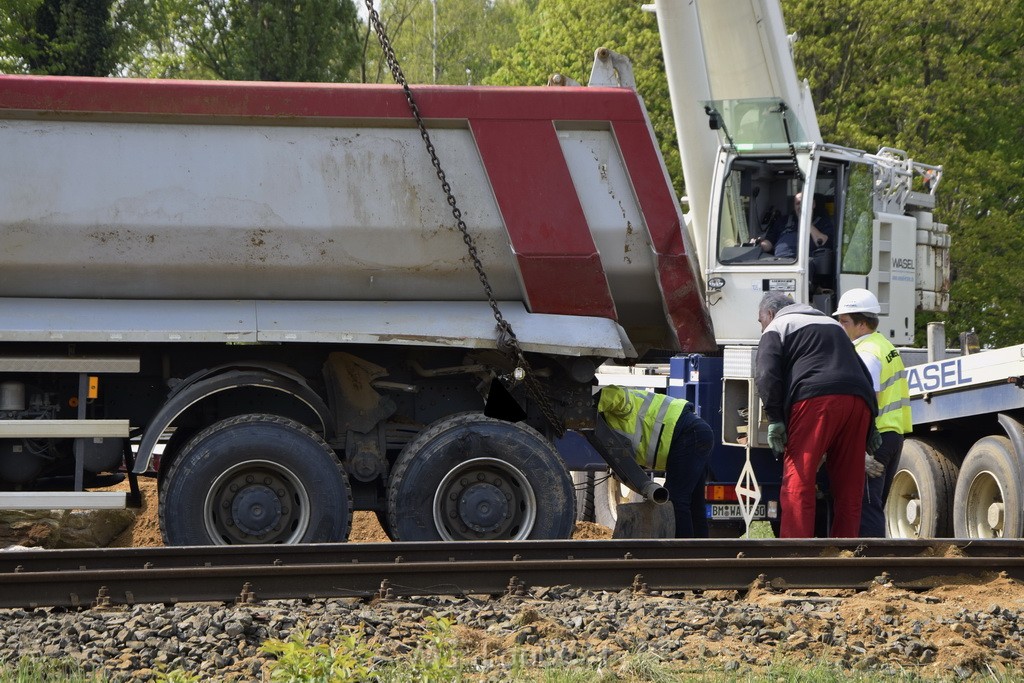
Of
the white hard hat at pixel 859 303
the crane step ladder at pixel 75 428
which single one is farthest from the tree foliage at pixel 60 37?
the white hard hat at pixel 859 303

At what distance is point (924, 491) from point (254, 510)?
5.41 meters

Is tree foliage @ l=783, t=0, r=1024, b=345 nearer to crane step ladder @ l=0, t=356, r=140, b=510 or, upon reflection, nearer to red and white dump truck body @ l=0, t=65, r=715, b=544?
red and white dump truck body @ l=0, t=65, r=715, b=544

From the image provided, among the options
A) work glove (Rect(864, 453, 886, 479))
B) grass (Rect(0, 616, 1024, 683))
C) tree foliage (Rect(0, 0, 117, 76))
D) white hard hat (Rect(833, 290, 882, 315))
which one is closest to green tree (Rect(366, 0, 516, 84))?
tree foliage (Rect(0, 0, 117, 76))

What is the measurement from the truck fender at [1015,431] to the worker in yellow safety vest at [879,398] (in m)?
0.91

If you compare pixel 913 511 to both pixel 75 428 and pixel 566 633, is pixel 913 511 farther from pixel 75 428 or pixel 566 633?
pixel 75 428

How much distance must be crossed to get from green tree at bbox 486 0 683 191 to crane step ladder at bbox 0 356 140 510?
17.8 m

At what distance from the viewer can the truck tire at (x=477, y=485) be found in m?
7.47

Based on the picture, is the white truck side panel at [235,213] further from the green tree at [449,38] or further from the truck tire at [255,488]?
the green tree at [449,38]

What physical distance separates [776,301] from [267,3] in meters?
17.2

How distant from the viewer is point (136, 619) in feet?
16.8

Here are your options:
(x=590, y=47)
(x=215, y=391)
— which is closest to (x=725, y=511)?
A: (x=215, y=391)

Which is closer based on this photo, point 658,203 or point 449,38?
point 658,203

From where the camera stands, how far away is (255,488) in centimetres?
743

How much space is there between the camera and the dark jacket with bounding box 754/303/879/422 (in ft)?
24.6
